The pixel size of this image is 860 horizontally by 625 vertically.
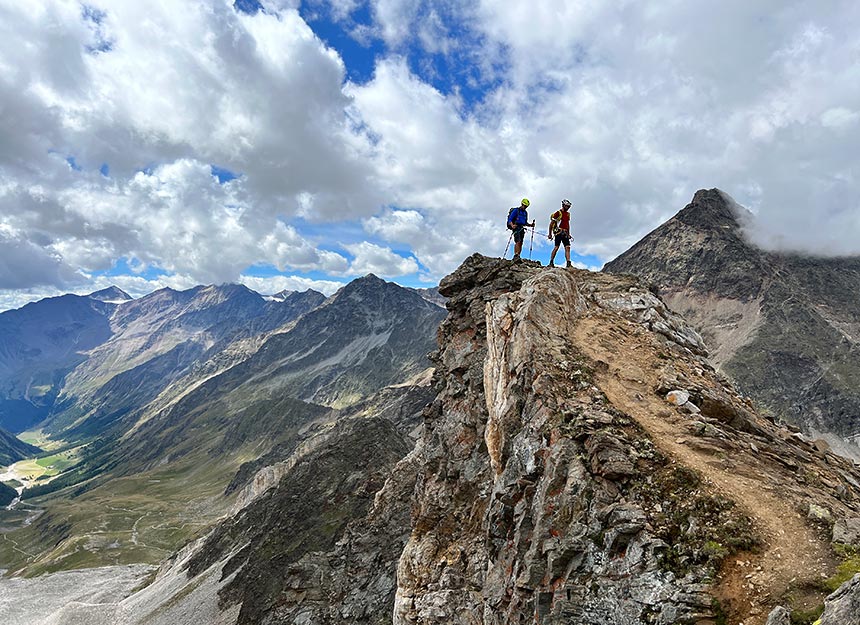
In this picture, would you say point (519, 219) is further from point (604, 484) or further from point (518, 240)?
point (604, 484)

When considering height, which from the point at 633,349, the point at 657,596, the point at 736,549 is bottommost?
the point at 657,596

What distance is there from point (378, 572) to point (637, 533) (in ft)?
133

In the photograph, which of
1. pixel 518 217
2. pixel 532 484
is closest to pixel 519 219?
pixel 518 217

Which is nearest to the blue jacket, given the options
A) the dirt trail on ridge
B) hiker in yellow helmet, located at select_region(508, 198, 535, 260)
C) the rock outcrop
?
hiker in yellow helmet, located at select_region(508, 198, 535, 260)

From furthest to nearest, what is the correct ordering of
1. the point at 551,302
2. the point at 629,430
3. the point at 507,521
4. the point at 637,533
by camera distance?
the point at 551,302, the point at 507,521, the point at 629,430, the point at 637,533

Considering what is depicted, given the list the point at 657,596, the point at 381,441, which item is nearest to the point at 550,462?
the point at 657,596

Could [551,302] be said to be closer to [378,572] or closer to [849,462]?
[849,462]

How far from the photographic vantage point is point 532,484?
20.6 metres

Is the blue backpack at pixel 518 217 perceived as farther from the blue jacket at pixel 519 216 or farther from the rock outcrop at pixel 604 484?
the rock outcrop at pixel 604 484

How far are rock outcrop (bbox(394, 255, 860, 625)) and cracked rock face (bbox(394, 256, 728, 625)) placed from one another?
7cm

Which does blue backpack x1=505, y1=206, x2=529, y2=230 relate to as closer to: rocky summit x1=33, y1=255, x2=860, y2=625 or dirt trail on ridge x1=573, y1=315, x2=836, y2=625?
rocky summit x1=33, y1=255, x2=860, y2=625

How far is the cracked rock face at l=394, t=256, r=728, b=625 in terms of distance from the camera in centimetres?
1532

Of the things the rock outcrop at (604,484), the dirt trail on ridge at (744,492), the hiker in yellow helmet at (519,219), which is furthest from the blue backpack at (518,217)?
the dirt trail on ridge at (744,492)

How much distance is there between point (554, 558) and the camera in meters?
16.9
